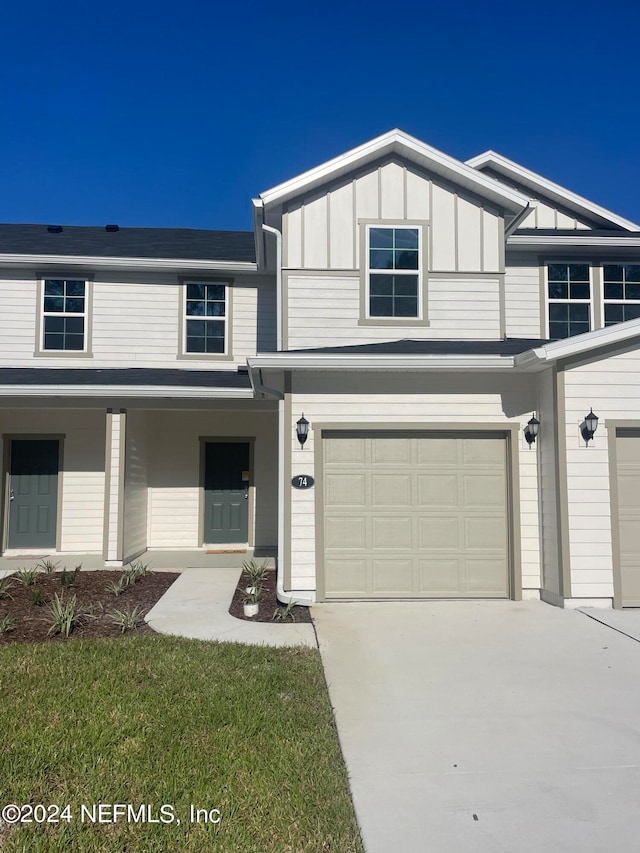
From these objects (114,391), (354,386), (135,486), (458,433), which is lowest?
(135,486)

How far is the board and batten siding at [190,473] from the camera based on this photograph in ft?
36.4

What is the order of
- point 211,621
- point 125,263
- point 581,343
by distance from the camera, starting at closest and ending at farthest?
point 211,621
point 581,343
point 125,263

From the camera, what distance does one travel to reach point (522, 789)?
3262mm

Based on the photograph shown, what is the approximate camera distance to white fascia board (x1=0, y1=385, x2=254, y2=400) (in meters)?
9.27

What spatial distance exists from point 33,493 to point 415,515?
717 cm

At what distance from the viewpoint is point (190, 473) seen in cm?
1115

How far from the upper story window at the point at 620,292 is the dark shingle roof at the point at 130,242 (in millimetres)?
6664

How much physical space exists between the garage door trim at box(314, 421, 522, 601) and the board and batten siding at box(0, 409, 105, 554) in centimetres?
509

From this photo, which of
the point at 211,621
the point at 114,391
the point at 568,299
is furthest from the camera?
the point at 568,299

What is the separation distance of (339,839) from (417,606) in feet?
15.1

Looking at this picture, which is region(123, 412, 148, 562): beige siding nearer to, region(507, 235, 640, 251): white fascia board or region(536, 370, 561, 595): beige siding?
region(536, 370, 561, 595): beige siding

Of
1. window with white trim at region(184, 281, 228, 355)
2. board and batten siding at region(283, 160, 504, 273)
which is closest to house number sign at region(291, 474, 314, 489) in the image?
board and batten siding at region(283, 160, 504, 273)

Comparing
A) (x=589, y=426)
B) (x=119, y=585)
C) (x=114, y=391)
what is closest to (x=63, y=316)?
Result: (x=114, y=391)

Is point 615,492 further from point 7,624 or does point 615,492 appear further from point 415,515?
point 7,624
